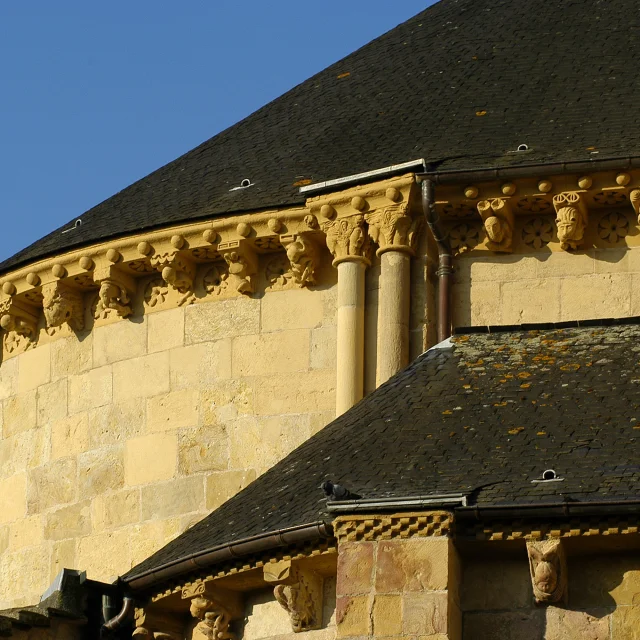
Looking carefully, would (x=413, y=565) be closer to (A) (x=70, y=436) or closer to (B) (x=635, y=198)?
(B) (x=635, y=198)

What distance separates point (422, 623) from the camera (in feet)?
49.5

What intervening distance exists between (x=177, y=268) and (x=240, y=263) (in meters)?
0.66

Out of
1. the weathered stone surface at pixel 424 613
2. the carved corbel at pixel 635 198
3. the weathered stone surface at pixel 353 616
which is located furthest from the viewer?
the carved corbel at pixel 635 198

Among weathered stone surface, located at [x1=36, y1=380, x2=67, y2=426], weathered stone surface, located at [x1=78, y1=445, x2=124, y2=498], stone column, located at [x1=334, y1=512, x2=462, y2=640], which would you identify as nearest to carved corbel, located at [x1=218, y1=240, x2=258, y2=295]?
weathered stone surface, located at [x1=78, y1=445, x2=124, y2=498]

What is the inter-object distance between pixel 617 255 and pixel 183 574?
223 inches

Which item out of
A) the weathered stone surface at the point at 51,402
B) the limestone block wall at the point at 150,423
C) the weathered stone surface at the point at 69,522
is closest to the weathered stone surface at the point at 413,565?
the limestone block wall at the point at 150,423

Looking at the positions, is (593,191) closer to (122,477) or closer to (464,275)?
(464,275)

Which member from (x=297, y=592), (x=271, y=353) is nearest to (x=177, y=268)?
(x=271, y=353)

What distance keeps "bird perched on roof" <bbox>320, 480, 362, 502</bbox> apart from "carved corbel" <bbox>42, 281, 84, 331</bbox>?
23.3 ft

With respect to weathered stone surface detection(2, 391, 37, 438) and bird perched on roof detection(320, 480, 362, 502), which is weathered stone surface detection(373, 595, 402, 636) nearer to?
bird perched on roof detection(320, 480, 362, 502)

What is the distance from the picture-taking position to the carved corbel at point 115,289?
21844 millimetres

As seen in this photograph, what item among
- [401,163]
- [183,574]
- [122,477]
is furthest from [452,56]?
[183,574]

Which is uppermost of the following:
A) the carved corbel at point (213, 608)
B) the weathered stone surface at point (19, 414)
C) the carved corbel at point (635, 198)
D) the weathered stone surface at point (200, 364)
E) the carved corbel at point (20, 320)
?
the carved corbel at point (635, 198)

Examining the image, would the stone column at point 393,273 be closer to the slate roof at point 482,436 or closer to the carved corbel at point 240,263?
the carved corbel at point 240,263
